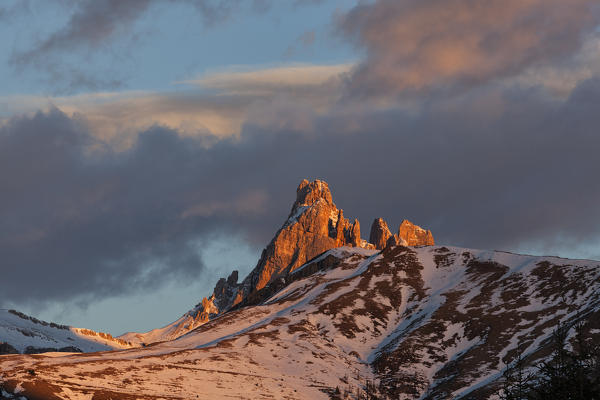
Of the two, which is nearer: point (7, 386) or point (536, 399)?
point (536, 399)

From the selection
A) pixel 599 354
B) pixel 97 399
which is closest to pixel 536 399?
pixel 599 354

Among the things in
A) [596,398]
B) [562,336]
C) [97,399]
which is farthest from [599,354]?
[97,399]

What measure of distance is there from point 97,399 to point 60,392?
314 inches

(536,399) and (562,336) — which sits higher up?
(562,336)

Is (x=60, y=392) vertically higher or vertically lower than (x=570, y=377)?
higher

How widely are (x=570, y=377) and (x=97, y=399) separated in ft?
495

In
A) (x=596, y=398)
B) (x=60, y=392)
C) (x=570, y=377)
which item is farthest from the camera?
(x=60, y=392)

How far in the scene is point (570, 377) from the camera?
59.9 m

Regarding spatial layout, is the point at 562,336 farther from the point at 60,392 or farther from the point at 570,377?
the point at 60,392

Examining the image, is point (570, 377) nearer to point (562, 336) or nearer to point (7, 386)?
point (562, 336)

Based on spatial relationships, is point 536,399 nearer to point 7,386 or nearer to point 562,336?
point 562,336

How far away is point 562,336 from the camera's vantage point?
60.9 m

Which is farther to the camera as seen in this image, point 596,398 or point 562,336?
point 562,336

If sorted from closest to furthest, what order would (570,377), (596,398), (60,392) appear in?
1. (596,398)
2. (570,377)
3. (60,392)
